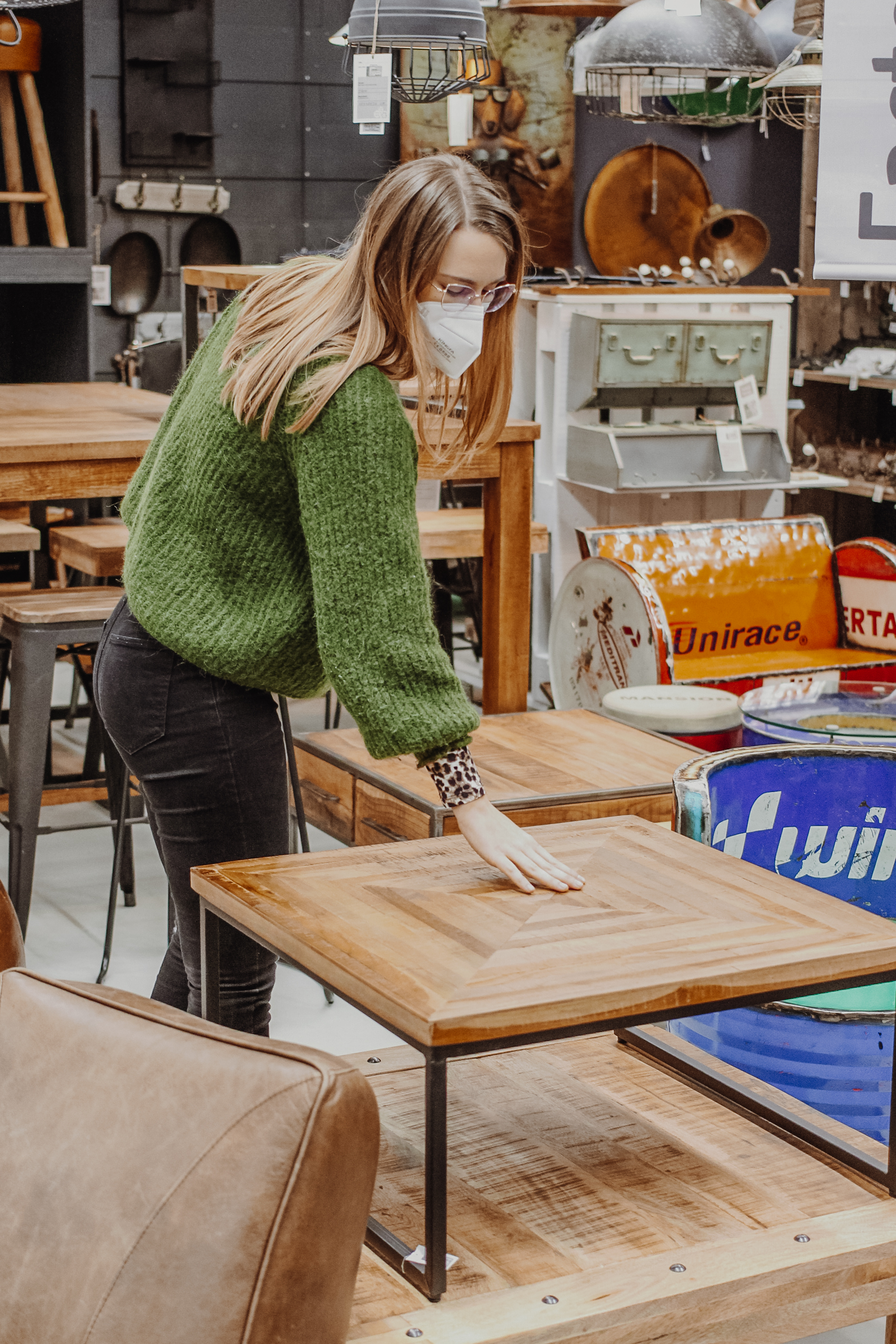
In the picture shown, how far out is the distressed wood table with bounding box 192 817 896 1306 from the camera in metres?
1.37

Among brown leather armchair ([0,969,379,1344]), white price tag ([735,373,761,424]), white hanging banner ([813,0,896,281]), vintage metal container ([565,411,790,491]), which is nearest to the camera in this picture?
brown leather armchair ([0,969,379,1344])

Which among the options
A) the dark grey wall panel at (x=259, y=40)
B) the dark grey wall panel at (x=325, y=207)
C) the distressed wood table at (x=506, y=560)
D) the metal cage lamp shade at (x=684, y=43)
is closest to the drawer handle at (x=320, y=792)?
the distressed wood table at (x=506, y=560)

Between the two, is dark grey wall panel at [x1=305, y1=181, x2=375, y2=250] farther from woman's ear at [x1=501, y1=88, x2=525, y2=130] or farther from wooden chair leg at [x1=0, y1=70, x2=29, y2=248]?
wooden chair leg at [x1=0, y1=70, x2=29, y2=248]

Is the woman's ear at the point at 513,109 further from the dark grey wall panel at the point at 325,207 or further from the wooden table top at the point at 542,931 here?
the wooden table top at the point at 542,931

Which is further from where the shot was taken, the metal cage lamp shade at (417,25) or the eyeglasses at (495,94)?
the eyeglasses at (495,94)

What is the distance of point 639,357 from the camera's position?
238 inches

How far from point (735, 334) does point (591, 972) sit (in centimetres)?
515

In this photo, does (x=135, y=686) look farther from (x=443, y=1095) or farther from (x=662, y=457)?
(x=662, y=457)

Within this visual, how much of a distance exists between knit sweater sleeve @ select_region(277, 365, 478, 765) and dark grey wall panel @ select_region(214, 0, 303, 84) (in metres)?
6.62

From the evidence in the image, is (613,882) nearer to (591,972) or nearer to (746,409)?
(591,972)

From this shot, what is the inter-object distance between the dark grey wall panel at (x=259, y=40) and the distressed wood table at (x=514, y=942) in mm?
6747

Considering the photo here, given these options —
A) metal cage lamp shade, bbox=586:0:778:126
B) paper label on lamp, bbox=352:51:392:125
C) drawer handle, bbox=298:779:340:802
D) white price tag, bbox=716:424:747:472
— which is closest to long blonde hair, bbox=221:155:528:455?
drawer handle, bbox=298:779:340:802

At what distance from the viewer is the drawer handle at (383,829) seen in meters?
2.90

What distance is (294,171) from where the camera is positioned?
26.2 feet
